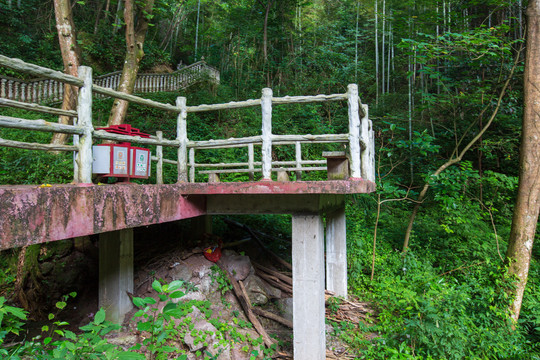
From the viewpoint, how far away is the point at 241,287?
6148 mm

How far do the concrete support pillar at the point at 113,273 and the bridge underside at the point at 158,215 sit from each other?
0.05ft

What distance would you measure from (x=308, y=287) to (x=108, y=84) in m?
13.4

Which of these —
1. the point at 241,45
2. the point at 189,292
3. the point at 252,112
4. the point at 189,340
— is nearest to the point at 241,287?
the point at 189,292

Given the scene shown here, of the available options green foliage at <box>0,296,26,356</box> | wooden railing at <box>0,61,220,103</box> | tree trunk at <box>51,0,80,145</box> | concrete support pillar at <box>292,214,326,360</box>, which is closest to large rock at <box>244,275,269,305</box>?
concrete support pillar at <box>292,214,326,360</box>

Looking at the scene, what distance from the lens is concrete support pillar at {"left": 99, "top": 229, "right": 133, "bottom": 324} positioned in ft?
16.1

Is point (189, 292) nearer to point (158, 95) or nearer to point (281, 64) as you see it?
point (158, 95)

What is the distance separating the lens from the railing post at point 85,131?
3.00 m

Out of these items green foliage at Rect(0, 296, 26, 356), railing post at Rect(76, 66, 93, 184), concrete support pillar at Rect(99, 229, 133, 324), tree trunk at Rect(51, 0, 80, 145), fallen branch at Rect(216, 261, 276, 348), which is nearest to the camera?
green foliage at Rect(0, 296, 26, 356)

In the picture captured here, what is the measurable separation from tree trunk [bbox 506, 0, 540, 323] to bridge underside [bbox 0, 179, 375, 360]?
360 centimetres

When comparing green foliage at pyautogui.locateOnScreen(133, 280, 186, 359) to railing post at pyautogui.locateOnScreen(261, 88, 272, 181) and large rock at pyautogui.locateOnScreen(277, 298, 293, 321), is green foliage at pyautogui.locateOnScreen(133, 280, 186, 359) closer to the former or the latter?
railing post at pyautogui.locateOnScreen(261, 88, 272, 181)

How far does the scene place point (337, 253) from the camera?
286 inches

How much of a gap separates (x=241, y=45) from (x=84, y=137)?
637 inches

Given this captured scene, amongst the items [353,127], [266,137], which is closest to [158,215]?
[266,137]

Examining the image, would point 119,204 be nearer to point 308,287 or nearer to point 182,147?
point 182,147
